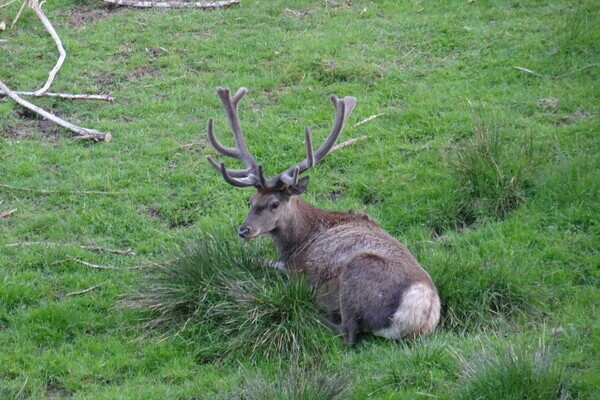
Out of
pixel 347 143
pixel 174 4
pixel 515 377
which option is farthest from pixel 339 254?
pixel 174 4

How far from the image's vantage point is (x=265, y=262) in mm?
8773

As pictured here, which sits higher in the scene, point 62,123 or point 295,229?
point 295,229

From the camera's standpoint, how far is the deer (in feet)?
25.9

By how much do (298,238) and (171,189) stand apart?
229 centimetres

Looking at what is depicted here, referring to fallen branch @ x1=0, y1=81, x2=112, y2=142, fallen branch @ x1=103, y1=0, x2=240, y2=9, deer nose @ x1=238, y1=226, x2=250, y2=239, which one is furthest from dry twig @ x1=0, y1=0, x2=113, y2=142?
deer nose @ x1=238, y1=226, x2=250, y2=239

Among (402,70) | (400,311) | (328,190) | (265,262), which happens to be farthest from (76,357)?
(402,70)

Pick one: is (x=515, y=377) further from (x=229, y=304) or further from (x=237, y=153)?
(x=237, y=153)

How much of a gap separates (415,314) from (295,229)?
65.7 inches

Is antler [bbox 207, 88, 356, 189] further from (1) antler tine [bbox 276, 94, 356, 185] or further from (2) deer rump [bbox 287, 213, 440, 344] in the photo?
(2) deer rump [bbox 287, 213, 440, 344]

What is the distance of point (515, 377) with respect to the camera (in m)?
6.31

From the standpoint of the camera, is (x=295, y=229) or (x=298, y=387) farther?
(x=295, y=229)

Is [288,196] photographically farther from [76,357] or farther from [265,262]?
[76,357]

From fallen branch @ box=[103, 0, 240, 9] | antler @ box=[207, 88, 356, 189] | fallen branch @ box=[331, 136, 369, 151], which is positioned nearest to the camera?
antler @ box=[207, 88, 356, 189]

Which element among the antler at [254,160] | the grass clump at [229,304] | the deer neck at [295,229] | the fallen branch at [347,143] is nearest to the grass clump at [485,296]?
the grass clump at [229,304]
